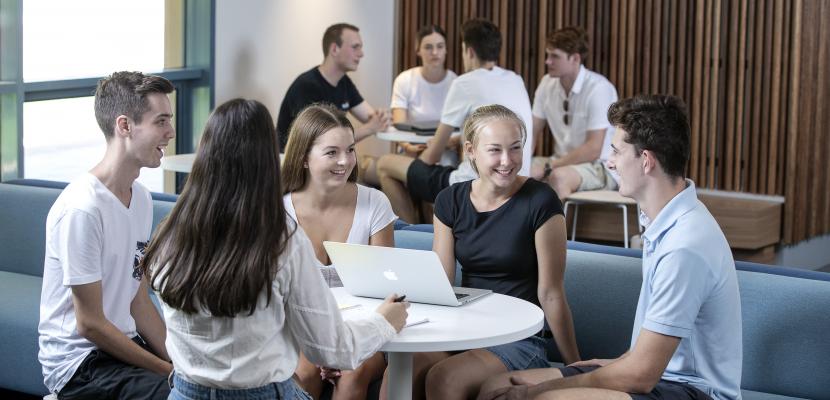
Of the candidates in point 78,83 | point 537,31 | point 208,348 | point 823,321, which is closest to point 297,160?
point 208,348

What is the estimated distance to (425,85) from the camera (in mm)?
7996

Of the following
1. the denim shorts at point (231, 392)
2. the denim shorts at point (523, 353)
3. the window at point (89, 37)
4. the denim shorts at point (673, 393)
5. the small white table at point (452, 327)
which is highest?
the window at point (89, 37)

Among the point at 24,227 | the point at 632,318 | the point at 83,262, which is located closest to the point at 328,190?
the point at 83,262

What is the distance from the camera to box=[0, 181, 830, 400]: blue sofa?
11.4 feet

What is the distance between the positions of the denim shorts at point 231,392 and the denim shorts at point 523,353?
0.93 m

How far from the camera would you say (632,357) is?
9.45ft

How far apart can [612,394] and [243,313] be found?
0.99 m

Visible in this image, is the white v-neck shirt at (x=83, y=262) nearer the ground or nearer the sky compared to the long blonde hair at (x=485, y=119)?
nearer the ground

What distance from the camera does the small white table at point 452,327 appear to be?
2.84 m

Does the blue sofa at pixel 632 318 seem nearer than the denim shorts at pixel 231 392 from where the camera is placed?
No

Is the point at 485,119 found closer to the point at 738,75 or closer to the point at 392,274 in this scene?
the point at 392,274

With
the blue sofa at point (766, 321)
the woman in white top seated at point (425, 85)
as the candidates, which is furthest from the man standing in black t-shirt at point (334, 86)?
the blue sofa at point (766, 321)

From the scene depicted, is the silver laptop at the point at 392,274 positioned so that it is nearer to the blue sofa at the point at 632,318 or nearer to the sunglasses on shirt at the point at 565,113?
the blue sofa at the point at 632,318

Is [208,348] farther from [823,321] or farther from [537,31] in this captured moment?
[537,31]
